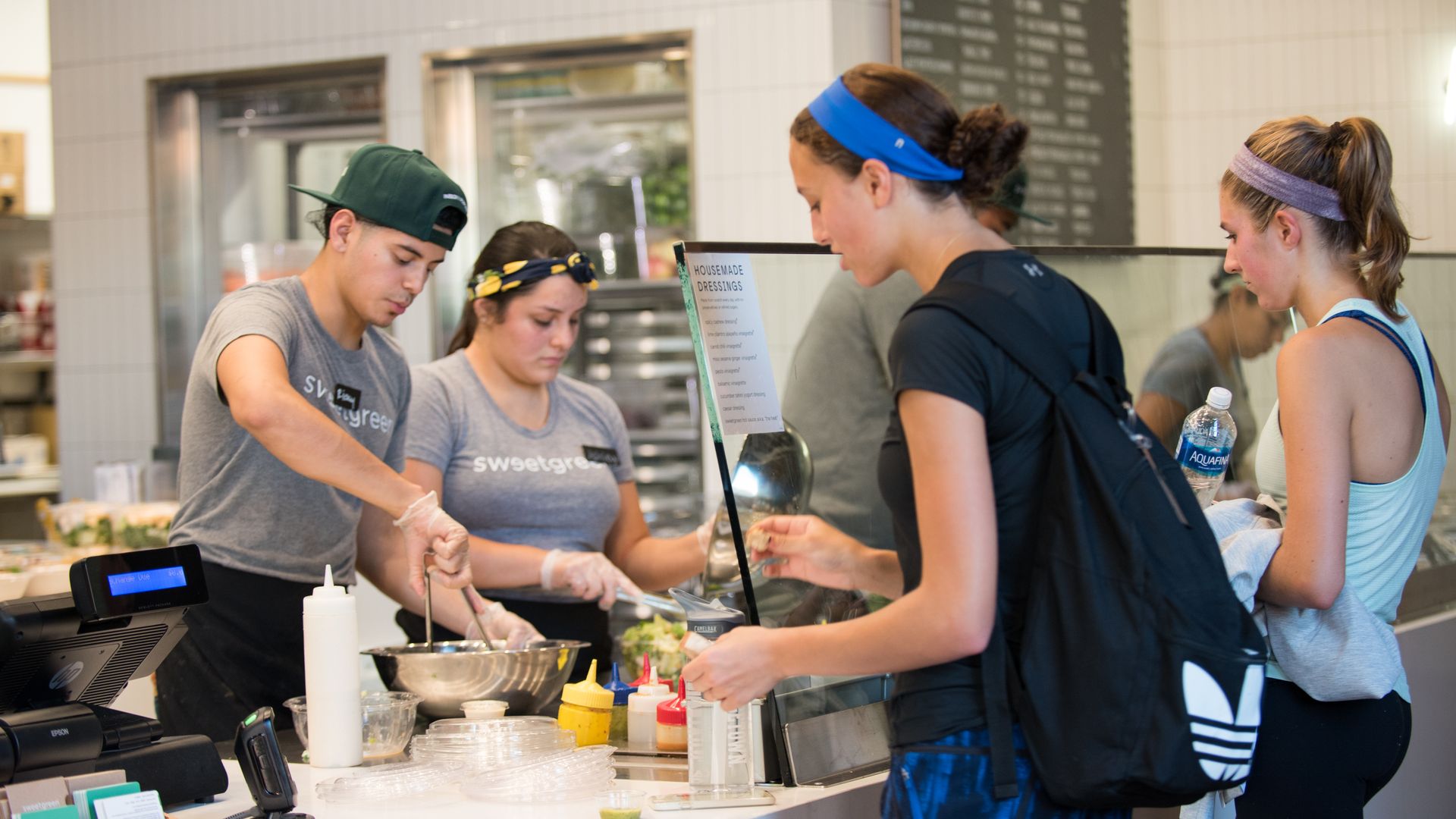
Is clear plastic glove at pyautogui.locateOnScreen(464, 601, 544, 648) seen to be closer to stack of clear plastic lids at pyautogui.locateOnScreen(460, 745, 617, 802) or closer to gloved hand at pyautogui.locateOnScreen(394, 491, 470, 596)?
gloved hand at pyautogui.locateOnScreen(394, 491, 470, 596)

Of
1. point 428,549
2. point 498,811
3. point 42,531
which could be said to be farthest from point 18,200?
point 498,811

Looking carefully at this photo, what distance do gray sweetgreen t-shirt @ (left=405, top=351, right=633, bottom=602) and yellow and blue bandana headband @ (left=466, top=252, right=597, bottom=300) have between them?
0.17 meters

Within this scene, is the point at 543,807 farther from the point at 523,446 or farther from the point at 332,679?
the point at 523,446

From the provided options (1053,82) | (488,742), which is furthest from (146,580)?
(1053,82)

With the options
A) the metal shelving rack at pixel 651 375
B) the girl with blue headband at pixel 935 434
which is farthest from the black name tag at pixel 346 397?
the metal shelving rack at pixel 651 375

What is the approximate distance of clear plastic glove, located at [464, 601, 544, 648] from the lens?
216cm

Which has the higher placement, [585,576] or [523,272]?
[523,272]

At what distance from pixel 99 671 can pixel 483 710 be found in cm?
52

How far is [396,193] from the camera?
2227 millimetres

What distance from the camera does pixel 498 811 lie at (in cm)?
160

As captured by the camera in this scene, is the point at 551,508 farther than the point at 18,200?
No

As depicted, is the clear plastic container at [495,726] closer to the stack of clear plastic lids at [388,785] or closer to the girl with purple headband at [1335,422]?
the stack of clear plastic lids at [388,785]

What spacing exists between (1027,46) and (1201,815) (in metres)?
3.35

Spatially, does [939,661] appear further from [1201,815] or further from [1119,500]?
[1201,815]
